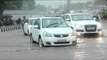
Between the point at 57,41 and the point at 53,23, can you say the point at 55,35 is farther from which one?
the point at 53,23

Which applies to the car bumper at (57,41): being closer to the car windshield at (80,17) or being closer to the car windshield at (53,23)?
the car windshield at (53,23)

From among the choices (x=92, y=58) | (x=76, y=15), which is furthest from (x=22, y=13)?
(x=92, y=58)

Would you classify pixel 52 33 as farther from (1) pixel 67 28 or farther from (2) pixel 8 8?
(2) pixel 8 8

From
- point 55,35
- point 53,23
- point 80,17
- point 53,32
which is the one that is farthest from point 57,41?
point 80,17

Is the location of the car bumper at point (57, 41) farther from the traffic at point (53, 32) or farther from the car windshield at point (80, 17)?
the car windshield at point (80, 17)

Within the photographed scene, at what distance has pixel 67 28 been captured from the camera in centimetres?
1908

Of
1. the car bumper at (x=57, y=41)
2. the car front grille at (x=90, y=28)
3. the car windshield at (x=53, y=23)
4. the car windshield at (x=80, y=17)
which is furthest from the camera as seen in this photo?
the car windshield at (x=80, y=17)

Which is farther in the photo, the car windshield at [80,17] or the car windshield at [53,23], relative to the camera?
the car windshield at [80,17]

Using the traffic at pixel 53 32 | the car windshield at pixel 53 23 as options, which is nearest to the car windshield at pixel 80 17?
the traffic at pixel 53 32

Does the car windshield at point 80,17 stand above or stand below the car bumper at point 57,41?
above

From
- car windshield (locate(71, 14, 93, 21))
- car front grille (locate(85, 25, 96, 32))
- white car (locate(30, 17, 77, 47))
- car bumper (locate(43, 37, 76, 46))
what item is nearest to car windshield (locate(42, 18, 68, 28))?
white car (locate(30, 17, 77, 47))

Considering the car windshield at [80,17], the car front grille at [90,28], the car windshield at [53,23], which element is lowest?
the car front grille at [90,28]

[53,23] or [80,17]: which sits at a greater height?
[53,23]

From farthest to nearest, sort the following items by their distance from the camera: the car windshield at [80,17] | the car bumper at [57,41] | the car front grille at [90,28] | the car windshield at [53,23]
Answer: the car windshield at [80,17]
the car front grille at [90,28]
the car windshield at [53,23]
the car bumper at [57,41]
